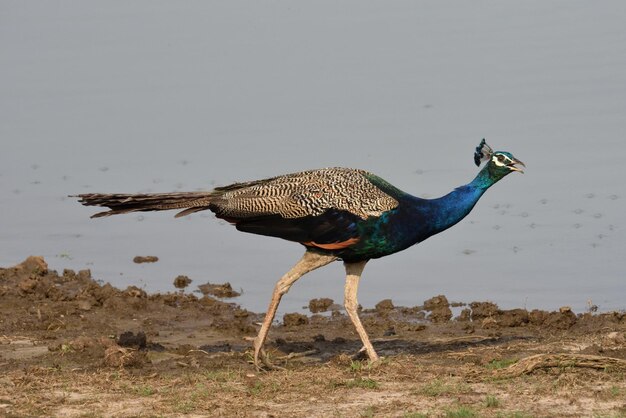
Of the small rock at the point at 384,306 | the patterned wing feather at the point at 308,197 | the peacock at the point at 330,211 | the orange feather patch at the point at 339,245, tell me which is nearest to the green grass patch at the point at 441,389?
the peacock at the point at 330,211

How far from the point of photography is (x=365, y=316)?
11938 mm

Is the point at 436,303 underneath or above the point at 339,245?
underneath

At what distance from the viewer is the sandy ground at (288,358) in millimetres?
8516

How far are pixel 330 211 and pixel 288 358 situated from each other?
1220 millimetres

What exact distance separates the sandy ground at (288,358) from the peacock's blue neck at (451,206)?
975 millimetres

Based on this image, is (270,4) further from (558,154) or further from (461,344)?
(461,344)

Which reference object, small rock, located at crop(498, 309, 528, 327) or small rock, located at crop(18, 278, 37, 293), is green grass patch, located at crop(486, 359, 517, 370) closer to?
small rock, located at crop(498, 309, 528, 327)

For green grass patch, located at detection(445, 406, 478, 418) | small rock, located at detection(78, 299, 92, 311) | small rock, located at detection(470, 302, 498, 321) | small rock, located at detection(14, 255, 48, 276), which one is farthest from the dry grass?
small rock, located at detection(14, 255, 48, 276)

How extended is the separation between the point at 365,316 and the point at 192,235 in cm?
329

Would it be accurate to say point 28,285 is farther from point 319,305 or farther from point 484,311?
point 484,311

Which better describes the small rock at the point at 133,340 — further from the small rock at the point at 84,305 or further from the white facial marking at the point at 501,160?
the white facial marking at the point at 501,160

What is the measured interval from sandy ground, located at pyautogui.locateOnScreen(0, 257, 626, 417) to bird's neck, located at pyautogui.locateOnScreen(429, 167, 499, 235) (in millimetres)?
981

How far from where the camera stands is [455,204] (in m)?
10.4

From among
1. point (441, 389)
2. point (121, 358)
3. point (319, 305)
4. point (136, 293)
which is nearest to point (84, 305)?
point (136, 293)
